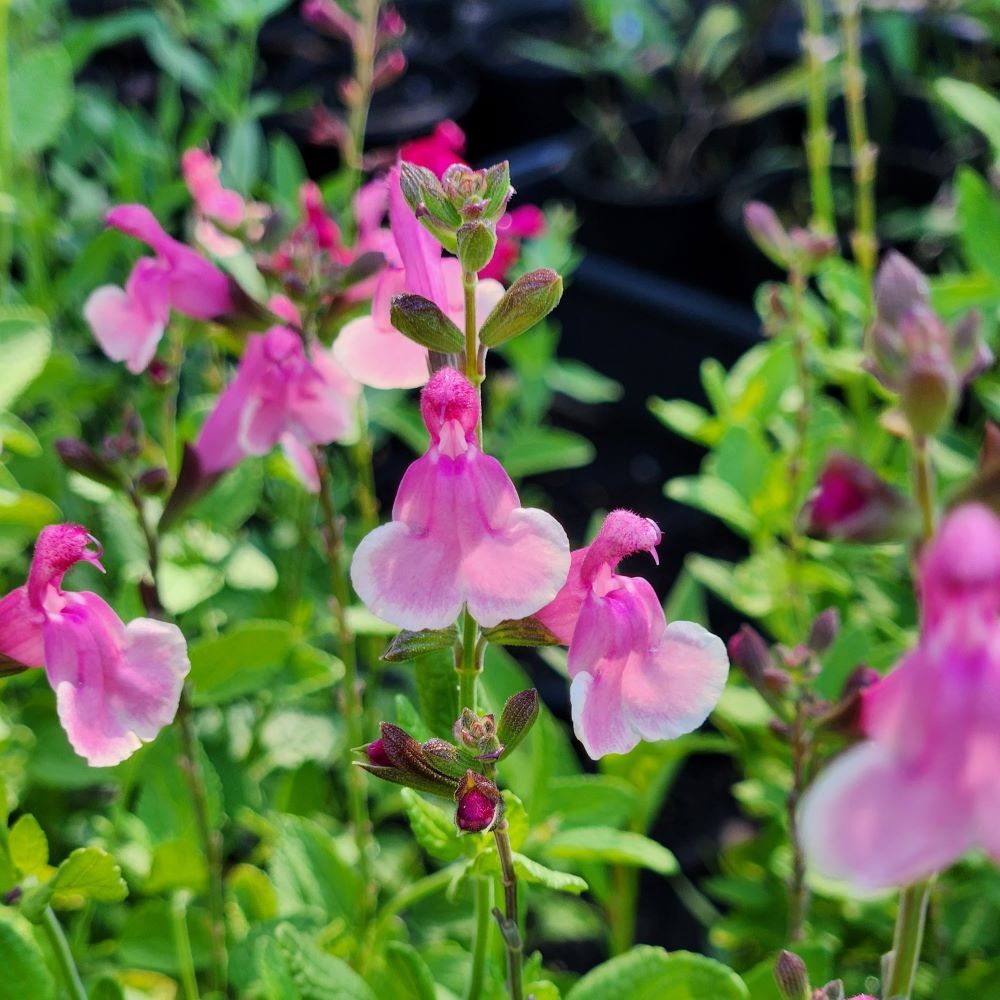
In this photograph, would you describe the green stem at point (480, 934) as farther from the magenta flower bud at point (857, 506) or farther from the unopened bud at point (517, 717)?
the magenta flower bud at point (857, 506)

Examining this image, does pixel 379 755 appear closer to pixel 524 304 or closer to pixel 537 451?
pixel 524 304

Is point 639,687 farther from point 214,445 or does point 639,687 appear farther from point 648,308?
point 648,308

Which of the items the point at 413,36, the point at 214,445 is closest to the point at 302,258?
the point at 214,445

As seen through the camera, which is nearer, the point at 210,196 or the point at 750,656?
the point at 750,656

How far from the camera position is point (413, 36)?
339 centimetres

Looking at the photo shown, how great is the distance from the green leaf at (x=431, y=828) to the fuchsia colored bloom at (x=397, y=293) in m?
0.22

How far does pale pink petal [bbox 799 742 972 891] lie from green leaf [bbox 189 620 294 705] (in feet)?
1.95

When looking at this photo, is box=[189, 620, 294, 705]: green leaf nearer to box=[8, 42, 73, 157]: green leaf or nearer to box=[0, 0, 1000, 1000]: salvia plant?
box=[0, 0, 1000, 1000]: salvia plant

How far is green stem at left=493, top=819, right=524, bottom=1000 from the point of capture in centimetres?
58

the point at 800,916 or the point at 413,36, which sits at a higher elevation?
the point at 800,916

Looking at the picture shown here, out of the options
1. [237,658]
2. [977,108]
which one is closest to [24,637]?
[237,658]

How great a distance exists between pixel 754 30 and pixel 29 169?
5.85 feet

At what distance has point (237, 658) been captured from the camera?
0.91 m

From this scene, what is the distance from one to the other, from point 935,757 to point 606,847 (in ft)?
1.36
